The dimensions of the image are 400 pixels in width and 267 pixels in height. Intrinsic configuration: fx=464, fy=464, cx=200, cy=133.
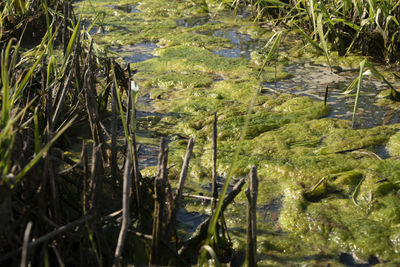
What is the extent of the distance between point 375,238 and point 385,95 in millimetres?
1337

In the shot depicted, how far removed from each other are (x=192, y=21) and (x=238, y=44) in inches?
35.5

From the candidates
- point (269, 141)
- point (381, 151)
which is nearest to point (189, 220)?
point (269, 141)

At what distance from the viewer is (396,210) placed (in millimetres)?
1700

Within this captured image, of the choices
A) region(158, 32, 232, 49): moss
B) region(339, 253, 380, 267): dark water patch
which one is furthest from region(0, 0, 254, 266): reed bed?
region(158, 32, 232, 49): moss

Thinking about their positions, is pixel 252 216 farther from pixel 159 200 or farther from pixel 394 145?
pixel 394 145

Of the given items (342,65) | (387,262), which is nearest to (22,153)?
(387,262)

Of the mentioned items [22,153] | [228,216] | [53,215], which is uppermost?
[22,153]

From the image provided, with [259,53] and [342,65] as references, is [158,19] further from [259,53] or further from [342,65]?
[342,65]

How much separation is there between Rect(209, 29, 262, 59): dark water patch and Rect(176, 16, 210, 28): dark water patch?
0.35 m

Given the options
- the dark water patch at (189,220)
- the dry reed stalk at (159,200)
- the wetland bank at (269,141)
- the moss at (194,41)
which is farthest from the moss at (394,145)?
the moss at (194,41)

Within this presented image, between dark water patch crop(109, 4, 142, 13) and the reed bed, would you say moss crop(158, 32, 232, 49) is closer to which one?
dark water patch crop(109, 4, 142, 13)

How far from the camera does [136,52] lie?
381 centimetres

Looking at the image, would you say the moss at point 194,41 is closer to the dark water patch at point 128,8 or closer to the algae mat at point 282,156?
the algae mat at point 282,156

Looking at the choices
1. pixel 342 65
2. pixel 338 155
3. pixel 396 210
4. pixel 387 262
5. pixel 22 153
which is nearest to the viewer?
pixel 22 153
